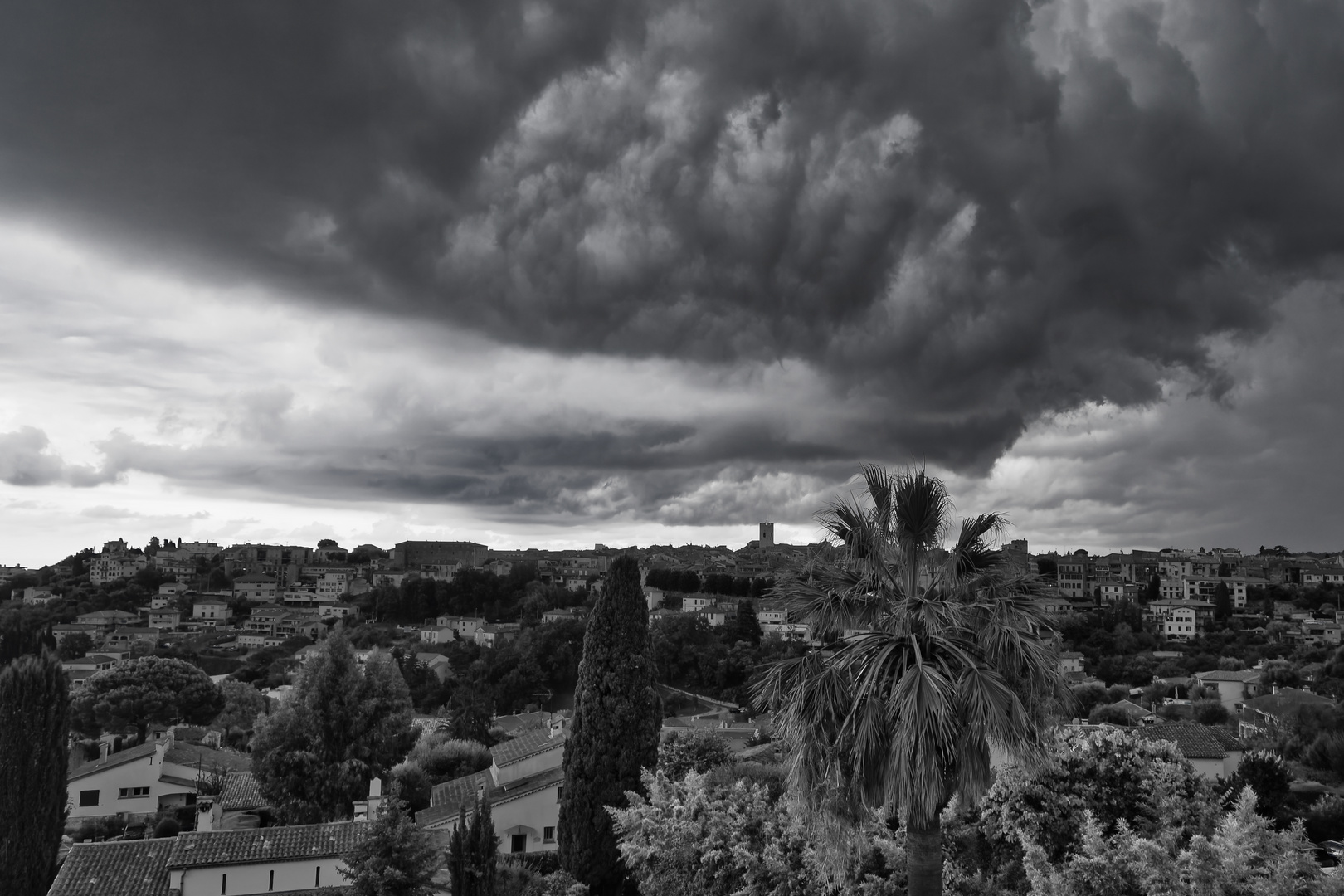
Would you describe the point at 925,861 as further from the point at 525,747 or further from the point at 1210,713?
the point at 1210,713

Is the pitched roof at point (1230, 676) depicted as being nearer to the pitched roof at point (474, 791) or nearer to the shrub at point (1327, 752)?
the shrub at point (1327, 752)

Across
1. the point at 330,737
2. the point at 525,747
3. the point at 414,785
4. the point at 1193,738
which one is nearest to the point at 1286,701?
the point at 1193,738

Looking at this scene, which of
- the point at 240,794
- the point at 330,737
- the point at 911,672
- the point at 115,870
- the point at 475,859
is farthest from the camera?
the point at 240,794

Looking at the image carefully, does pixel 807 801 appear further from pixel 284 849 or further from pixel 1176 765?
pixel 284 849

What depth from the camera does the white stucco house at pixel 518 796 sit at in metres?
27.7

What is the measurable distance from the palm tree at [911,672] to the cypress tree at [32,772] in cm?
2444

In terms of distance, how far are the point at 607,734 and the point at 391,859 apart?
5140 millimetres

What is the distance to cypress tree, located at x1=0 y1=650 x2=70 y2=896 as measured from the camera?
2367 cm

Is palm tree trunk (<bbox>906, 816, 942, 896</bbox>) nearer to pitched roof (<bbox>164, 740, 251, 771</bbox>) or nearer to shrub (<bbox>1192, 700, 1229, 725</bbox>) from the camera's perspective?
pitched roof (<bbox>164, 740, 251, 771</bbox>)

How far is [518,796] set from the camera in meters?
27.8

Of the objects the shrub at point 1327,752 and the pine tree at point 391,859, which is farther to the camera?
the shrub at point 1327,752

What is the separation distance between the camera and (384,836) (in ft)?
55.2

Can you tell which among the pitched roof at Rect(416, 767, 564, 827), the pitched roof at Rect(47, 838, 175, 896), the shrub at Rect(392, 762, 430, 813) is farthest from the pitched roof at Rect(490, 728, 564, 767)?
the pitched roof at Rect(47, 838, 175, 896)

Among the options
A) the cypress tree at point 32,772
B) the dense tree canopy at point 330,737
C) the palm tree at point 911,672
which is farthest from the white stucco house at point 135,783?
the palm tree at point 911,672
